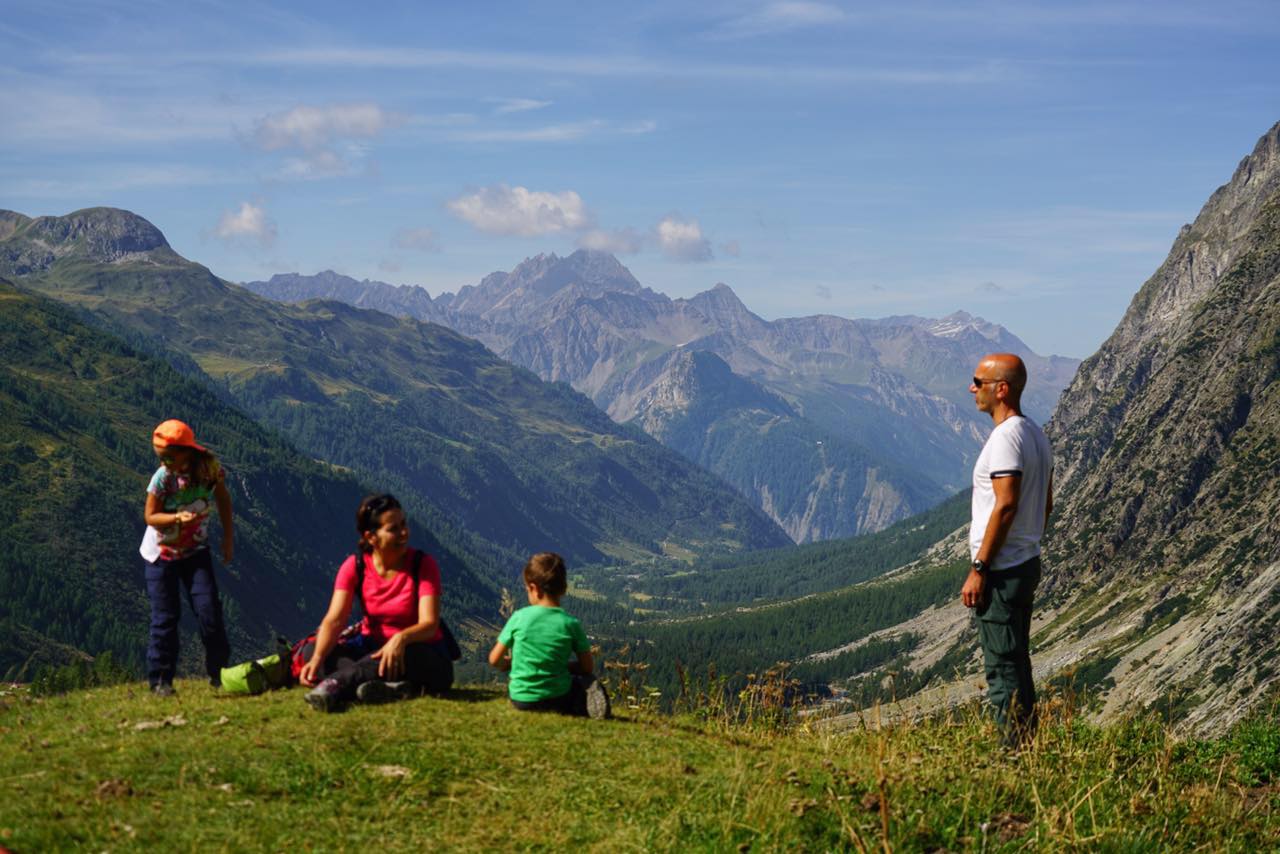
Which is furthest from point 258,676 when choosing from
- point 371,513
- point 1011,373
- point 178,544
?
point 1011,373

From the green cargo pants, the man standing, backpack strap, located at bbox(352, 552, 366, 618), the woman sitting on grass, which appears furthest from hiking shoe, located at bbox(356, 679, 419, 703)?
the green cargo pants

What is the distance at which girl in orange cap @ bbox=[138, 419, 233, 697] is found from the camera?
55.2 ft

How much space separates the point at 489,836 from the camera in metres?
10.6

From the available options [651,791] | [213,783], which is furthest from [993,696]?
[213,783]

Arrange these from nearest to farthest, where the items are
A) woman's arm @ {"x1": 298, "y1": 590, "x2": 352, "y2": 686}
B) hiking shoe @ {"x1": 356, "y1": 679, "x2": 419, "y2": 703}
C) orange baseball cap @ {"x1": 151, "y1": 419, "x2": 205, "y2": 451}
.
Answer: hiking shoe @ {"x1": 356, "y1": 679, "x2": 419, "y2": 703}, woman's arm @ {"x1": 298, "y1": 590, "x2": 352, "y2": 686}, orange baseball cap @ {"x1": 151, "y1": 419, "x2": 205, "y2": 451}

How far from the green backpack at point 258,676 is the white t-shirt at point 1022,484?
1027cm

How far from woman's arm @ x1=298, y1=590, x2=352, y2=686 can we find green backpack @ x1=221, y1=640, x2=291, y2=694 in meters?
0.82

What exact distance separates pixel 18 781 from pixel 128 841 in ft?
7.13

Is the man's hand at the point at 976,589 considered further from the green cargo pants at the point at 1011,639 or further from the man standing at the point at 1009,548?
the green cargo pants at the point at 1011,639

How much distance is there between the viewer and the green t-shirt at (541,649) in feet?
48.6

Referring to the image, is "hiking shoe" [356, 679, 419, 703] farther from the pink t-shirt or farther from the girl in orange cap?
the girl in orange cap

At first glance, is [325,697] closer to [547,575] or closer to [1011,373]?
[547,575]

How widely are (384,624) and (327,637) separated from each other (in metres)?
0.87

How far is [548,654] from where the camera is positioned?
48.9 feet
